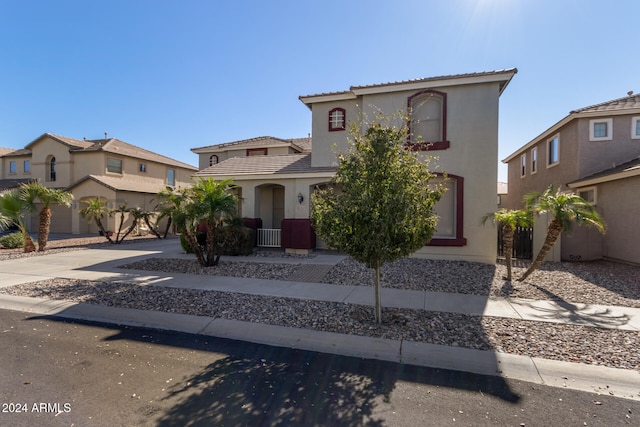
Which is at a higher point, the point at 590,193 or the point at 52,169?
the point at 52,169

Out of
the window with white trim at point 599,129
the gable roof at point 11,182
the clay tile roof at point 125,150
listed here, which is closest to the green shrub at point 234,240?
the window with white trim at point 599,129

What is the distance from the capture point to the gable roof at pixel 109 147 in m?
25.3

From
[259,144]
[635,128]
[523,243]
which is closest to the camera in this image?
[523,243]

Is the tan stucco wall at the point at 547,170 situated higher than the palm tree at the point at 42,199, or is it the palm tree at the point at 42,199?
the tan stucco wall at the point at 547,170

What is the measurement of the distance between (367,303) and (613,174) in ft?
36.2

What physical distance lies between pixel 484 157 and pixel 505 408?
9.94 m

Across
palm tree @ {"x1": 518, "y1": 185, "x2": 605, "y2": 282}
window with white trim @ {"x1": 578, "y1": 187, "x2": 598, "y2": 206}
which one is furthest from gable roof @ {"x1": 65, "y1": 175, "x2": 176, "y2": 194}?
window with white trim @ {"x1": 578, "y1": 187, "x2": 598, "y2": 206}

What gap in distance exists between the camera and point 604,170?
12945 mm

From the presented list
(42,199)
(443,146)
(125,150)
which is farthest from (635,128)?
→ (125,150)

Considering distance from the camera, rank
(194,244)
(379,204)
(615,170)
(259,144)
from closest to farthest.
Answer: (379,204)
(194,244)
(615,170)
(259,144)

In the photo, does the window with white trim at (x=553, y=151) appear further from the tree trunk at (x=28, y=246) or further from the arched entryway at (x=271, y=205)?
the tree trunk at (x=28, y=246)

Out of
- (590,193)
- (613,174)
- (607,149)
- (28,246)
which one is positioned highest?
(607,149)

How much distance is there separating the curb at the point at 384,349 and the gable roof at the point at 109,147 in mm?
22756

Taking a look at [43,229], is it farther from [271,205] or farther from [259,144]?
[259,144]
